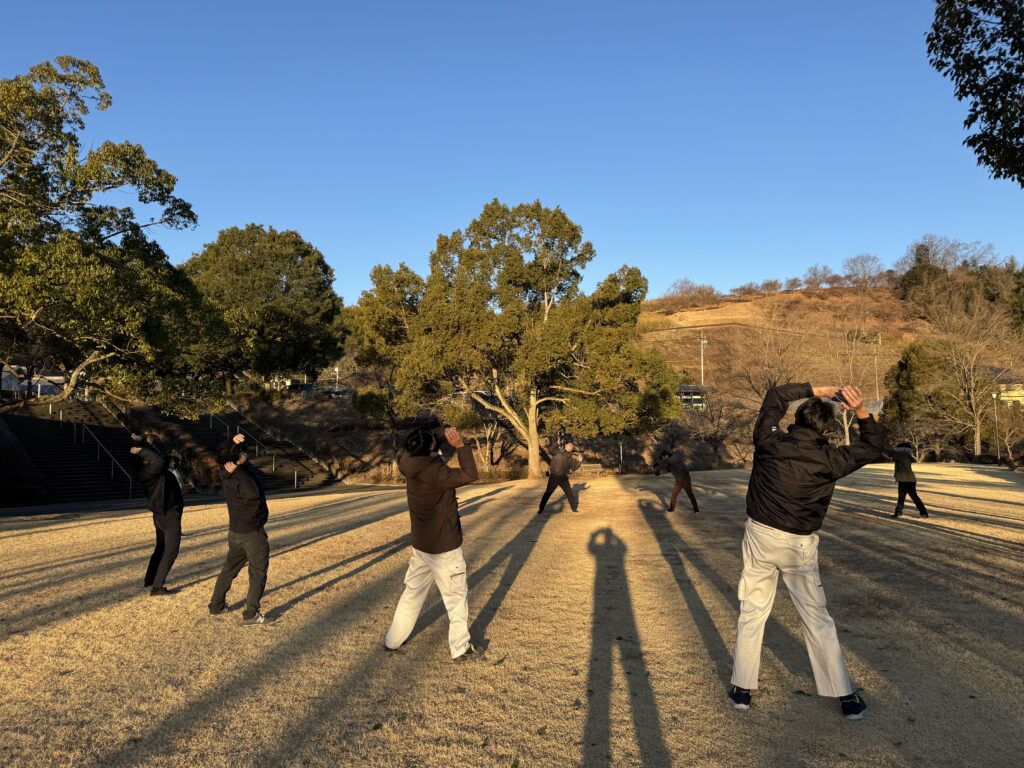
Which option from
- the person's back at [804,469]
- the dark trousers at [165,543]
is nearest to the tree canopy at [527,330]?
the dark trousers at [165,543]

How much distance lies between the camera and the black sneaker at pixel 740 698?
3857 mm

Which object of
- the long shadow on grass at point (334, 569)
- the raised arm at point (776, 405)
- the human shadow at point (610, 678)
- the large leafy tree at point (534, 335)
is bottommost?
the long shadow on grass at point (334, 569)

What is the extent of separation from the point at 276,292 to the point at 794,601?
42.7m

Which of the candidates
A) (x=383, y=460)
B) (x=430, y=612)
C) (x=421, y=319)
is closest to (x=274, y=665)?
(x=430, y=612)

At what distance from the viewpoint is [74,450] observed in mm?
24781

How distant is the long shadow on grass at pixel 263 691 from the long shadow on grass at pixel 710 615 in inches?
94.4

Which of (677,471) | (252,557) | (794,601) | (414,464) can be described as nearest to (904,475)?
(677,471)

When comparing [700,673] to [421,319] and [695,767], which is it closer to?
[695,767]

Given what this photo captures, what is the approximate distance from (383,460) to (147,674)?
28.7 metres

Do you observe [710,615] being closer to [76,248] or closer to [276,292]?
[76,248]

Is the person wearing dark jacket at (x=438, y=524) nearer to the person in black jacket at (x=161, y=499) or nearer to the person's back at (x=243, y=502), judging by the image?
the person's back at (x=243, y=502)

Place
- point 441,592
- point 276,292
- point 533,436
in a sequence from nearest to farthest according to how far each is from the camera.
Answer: point 441,592 < point 533,436 < point 276,292

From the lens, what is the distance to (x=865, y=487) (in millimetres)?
18531

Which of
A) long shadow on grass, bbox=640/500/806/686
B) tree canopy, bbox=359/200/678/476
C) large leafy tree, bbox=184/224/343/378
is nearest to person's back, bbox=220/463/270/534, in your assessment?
long shadow on grass, bbox=640/500/806/686
